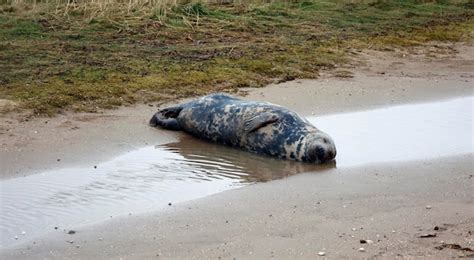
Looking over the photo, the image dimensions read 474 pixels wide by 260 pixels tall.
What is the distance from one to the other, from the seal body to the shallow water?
0.41 feet

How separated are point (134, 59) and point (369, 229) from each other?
6826 millimetres

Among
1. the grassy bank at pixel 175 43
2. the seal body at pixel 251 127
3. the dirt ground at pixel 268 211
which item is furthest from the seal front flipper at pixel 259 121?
the grassy bank at pixel 175 43

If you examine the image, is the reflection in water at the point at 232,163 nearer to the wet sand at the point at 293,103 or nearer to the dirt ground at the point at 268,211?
the dirt ground at the point at 268,211

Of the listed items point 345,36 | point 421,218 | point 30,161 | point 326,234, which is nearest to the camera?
point 326,234

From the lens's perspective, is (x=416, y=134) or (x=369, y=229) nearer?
(x=369, y=229)

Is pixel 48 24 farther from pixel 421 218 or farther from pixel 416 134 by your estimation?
pixel 421 218

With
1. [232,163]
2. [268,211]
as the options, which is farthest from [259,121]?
[268,211]

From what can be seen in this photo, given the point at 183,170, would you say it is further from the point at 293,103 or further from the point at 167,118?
the point at 293,103

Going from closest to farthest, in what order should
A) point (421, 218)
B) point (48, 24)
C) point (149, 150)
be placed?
point (421, 218) → point (149, 150) → point (48, 24)

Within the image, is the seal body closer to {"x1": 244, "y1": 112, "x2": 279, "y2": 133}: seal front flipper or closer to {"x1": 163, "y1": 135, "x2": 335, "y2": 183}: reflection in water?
{"x1": 244, "y1": 112, "x2": 279, "y2": 133}: seal front flipper

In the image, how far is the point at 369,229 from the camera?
21.5 ft

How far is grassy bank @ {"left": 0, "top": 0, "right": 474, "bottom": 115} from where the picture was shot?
11.5 m

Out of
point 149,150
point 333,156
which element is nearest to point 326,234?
point 333,156

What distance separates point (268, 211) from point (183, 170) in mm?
1534
